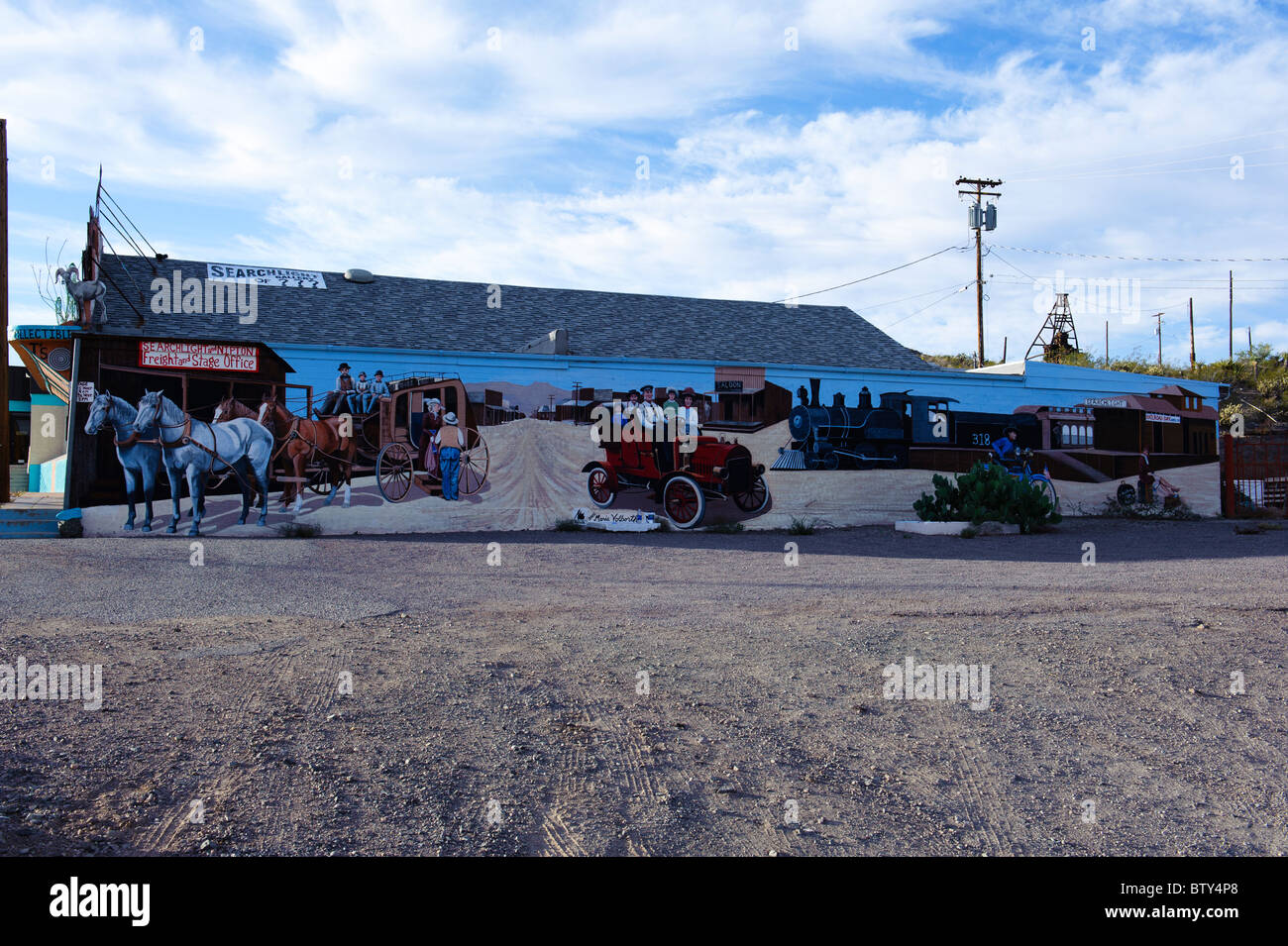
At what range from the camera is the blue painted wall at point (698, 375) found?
17391 mm

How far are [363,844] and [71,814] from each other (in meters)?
1.34

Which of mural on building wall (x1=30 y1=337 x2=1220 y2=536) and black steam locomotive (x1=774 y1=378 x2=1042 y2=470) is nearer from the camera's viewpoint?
mural on building wall (x1=30 y1=337 x2=1220 y2=536)

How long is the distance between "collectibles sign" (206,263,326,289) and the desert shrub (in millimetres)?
15899

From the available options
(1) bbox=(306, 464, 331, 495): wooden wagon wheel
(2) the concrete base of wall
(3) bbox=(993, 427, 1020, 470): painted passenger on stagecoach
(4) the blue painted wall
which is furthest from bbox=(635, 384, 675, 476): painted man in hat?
(3) bbox=(993, 427, 1020, 470): painted passenger on stagecoach

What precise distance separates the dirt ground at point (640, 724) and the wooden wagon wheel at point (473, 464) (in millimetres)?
7758

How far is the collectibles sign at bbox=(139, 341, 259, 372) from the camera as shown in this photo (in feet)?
53.3

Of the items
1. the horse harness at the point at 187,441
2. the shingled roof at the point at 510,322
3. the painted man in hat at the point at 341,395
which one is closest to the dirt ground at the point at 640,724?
the horse harness at the point at 187,441

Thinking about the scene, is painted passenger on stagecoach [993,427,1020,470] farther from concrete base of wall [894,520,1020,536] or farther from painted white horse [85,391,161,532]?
painted white horse [85,391,161,532]

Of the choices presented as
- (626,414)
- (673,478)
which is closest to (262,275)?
(626,414)

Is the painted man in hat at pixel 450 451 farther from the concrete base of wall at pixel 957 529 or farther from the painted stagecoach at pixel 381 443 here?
the concrete base of wall at pixel 957 529

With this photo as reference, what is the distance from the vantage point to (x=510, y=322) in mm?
22859

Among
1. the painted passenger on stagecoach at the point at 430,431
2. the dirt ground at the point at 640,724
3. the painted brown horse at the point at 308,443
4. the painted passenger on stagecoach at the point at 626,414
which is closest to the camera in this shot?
the dirt ground at the point at 640,724

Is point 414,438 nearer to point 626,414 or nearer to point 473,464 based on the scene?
point 473,464

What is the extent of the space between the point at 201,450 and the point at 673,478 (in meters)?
9.24
